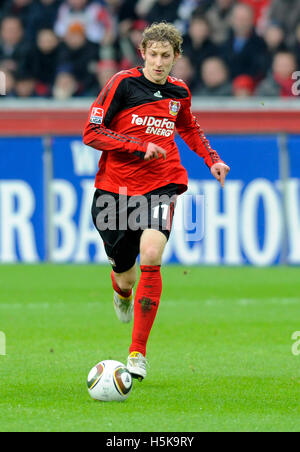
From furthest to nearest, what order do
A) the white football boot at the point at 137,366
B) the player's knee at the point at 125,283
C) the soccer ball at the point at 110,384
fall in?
the player's knee at the point at 125,283 → the white football boot at the point at 137,366 → the soccer ball at the point at 110,384

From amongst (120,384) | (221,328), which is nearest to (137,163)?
(120,384)

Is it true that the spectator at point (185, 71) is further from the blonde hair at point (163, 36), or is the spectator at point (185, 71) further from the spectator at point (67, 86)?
the blonde hair at point (163, 36)

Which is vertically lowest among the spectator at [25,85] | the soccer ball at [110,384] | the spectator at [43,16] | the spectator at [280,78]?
the soccer ball at [110,384]

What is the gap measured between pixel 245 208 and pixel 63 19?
4309 millimetres

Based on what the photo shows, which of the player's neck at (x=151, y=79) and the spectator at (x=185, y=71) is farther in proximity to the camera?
the spectator at (x=185, y=71)

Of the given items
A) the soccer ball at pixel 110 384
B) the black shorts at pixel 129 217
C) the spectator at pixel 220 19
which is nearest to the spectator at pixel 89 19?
the spectator at pixel 220 19

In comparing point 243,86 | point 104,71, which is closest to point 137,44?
point 104,71

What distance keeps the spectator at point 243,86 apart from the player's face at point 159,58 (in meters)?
→ 7.68

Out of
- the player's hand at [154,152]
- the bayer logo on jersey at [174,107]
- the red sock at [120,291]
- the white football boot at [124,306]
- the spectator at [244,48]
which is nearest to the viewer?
the player's hand at [154,152]

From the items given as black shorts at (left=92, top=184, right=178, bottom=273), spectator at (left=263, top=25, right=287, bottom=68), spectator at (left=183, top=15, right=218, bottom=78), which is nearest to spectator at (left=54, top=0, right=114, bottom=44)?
spectator at (left=183, top=15, right=218, bottom=78)

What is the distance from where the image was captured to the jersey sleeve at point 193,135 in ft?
22.2

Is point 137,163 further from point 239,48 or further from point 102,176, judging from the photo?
point 239,48

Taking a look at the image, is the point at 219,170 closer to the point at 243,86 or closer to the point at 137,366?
the point at 137,366

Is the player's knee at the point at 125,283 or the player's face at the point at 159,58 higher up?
the player's face at the point at 159,58
